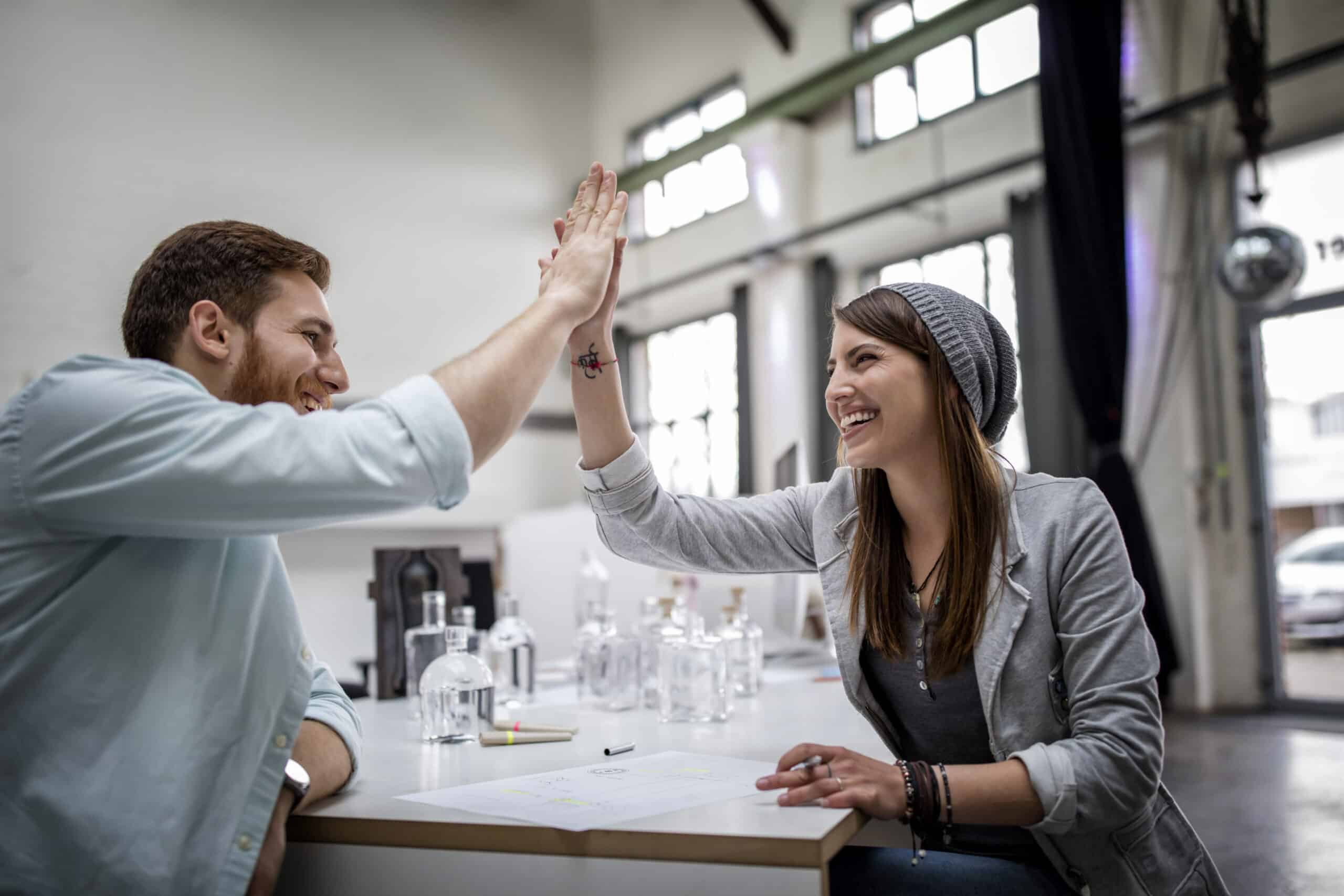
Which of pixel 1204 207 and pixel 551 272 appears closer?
pixel 551 272

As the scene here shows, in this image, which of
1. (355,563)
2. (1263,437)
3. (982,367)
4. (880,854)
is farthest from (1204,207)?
(355,563)

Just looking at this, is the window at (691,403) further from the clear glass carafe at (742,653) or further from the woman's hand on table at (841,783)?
the woman's hand on table at (841,783)

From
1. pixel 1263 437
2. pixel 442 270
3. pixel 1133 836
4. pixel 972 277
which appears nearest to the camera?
pixel 1133 836

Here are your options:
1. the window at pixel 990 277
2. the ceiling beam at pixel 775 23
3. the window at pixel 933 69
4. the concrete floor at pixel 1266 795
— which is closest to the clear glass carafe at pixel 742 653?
the concrete floor at pixel 1266 795

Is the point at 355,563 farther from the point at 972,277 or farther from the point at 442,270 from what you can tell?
the point at 972,277

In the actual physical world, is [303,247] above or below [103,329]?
below

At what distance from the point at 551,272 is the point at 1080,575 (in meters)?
0.78

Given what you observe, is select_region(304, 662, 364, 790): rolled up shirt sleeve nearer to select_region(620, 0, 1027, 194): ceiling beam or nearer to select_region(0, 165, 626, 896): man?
select_region(0, 165, 626, 896): man

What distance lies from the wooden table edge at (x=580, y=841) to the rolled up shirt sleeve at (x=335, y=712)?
0.43ft

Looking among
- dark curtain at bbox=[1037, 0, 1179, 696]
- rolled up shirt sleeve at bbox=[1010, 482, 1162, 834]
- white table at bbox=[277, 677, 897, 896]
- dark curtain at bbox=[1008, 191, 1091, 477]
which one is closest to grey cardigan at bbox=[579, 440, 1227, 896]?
rolled up shirt sleeve at bbox=[1010, 482, 1162, 834]

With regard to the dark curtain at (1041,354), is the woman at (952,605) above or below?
below

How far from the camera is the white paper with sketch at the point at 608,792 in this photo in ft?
3.39

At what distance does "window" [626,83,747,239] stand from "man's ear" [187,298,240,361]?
733 centimetres

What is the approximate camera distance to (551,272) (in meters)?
1.21
